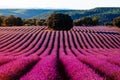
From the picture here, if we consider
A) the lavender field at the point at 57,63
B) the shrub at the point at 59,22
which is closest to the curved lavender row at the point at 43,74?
the lavender field at the point at 57,63

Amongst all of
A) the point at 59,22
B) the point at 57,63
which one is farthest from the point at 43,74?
the point at 59,22

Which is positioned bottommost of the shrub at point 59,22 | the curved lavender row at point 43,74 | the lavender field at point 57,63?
the shrub at point 59,22

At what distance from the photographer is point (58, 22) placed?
72.5 m

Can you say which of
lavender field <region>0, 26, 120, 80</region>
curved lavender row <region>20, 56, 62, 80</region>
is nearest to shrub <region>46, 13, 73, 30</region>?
lavender field <region>0, 26, 120, 80</region>

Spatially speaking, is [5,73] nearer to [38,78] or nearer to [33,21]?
[38,78]

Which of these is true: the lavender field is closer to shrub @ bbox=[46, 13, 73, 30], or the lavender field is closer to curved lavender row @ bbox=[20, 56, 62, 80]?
curved lavender row @ bbox=[20, 56, 62, 80]

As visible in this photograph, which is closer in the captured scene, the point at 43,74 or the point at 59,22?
the point at 43,74

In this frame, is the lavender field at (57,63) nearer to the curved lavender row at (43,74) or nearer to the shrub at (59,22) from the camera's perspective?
the curved lavender row at (43,74)

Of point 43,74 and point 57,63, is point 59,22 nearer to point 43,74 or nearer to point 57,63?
point 57,63

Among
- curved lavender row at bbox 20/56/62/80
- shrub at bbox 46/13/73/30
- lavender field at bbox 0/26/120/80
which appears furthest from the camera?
shrub at bbox 46/13/73/30

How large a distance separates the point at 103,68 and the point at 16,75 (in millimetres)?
3132

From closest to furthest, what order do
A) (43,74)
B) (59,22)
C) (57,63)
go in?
1. (43,74)
2. (57,63)
3. (59,22)

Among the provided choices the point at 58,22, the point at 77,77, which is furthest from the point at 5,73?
the point at 58,22

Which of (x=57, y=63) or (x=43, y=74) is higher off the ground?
(x=43, y=74)
